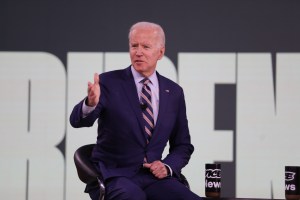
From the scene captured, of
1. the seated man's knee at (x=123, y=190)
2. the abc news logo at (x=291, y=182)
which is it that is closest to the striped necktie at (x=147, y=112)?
the seated man's knee at (x=123, y=190)

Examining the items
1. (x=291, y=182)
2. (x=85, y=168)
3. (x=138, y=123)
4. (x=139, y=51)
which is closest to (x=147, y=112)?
(x=138, y=123)

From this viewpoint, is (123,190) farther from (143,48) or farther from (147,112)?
(143,48)

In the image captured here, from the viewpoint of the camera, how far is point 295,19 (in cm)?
546

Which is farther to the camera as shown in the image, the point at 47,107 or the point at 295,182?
the point at 47,107

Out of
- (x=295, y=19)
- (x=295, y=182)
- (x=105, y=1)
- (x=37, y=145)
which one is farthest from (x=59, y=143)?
(x=295, y=182)

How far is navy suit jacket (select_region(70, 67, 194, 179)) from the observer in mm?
3387

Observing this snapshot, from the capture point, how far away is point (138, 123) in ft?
11.2

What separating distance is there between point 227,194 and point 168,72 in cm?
110

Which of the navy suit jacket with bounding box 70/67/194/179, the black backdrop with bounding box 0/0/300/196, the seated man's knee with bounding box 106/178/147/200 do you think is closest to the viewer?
the seated man's knee with bounding box 106/178/147/200

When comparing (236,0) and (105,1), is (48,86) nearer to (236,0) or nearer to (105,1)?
(105,1)

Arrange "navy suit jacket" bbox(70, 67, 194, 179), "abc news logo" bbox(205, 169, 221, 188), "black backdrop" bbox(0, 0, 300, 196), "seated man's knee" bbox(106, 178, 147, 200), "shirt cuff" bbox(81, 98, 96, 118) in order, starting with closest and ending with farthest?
1. "seated man's knee" bbox(106, 178, 147, 200)
2. "shirt cuff" bbox(81, 98, 96, 118)
3. "navy suit jacket" bbox(70, 67, 194, 179)
4. "abc news logo" bbox(205, 169, 221, 188)
5. "black backdrop" bbox(0, 0, 300, 196)

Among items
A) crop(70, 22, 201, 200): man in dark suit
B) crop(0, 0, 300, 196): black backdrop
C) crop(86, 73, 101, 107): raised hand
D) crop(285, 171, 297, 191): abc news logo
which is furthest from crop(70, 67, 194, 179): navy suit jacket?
crop(0, 0, 300, 196): black backdrop

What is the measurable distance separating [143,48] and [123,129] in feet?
1.42

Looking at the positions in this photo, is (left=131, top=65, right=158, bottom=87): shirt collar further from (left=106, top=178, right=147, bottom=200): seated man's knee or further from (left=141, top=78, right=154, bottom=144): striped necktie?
(left=106, top=178, right=147, bottom=200): seated man's knee
